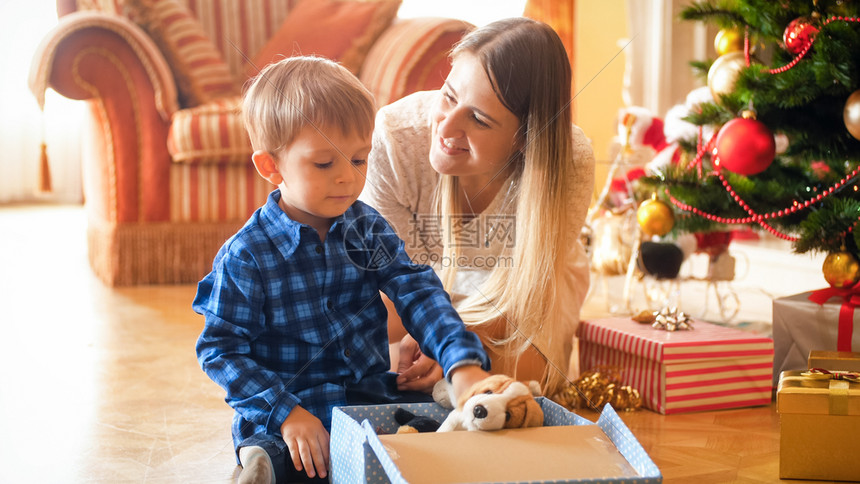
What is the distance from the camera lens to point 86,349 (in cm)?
148

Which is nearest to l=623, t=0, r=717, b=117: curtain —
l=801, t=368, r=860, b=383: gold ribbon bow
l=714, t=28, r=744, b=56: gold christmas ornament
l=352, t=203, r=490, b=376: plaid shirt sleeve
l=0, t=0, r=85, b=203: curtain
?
l=714, t=28, r=744, b=56: gold christmas ornament

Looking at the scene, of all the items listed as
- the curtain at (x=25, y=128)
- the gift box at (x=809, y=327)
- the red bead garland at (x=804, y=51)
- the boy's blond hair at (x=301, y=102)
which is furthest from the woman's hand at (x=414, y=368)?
the curtain at (x=25, y=128)

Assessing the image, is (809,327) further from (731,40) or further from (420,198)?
(420,198)

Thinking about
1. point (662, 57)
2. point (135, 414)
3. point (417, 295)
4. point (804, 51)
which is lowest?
point (135, 414)

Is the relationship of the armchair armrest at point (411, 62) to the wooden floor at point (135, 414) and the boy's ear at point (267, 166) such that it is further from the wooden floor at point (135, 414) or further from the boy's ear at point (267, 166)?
the wooden floor at point (135, 414)

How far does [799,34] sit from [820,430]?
2.12ft

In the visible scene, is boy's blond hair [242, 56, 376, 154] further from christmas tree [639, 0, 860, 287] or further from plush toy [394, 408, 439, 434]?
christmas tree [639, 0, 860, 287]

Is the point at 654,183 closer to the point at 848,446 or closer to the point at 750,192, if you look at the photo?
the point at 750,192

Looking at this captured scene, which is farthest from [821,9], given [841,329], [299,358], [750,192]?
[299,358]

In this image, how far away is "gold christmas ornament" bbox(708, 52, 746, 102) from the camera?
136cm

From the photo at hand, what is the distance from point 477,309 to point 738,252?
1.58 meters

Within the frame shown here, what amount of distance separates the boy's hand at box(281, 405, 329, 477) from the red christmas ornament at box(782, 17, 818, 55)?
37.2 inches

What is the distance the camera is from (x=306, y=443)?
0.84m

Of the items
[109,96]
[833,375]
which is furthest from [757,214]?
[109,96]
